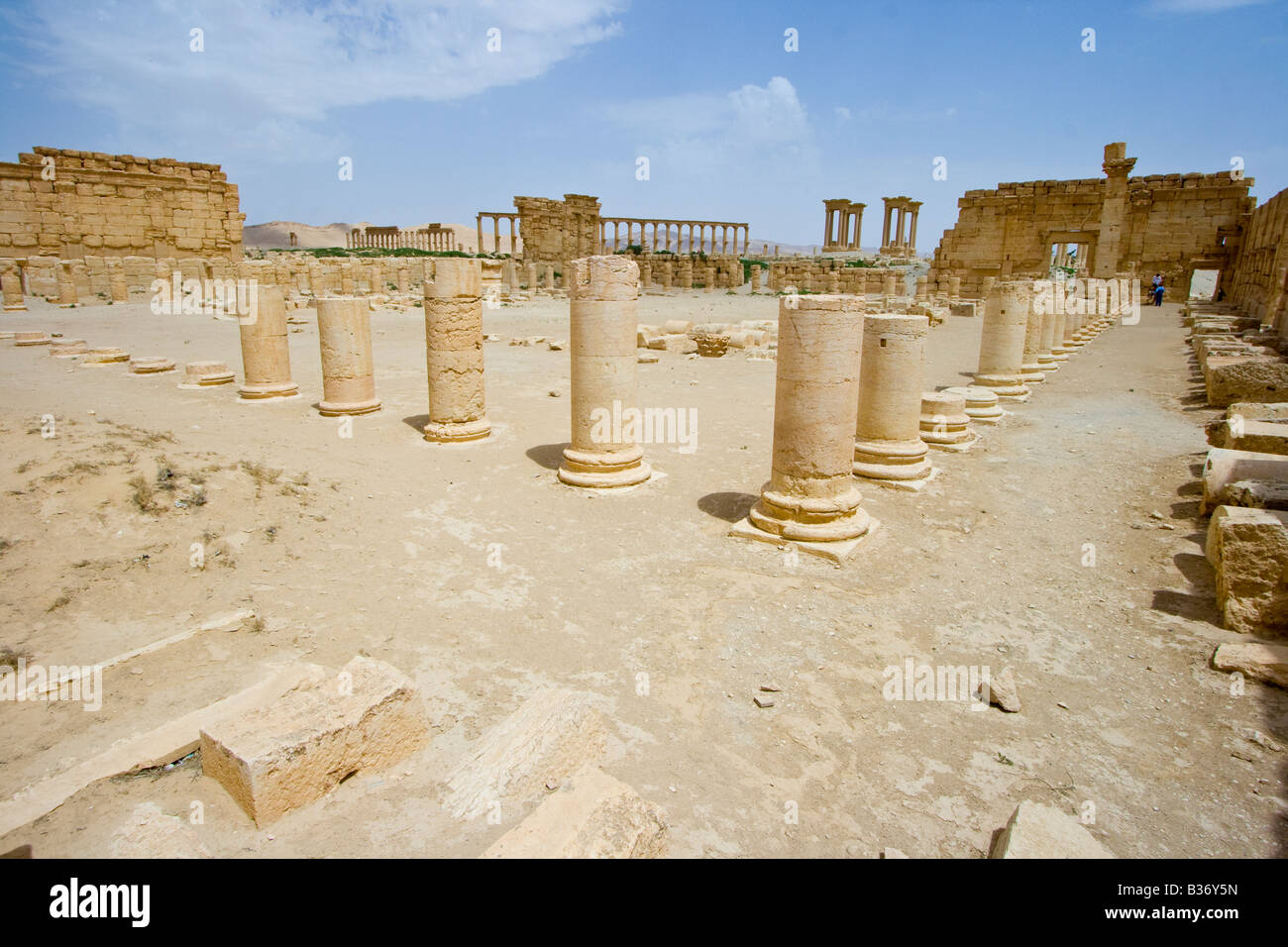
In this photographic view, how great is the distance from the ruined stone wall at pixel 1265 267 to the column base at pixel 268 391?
21623 millimetres

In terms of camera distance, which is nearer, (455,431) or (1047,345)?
(455,431)

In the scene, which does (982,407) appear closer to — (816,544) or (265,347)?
(816,544)

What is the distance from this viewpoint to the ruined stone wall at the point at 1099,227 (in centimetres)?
3173

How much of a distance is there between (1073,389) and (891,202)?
40.5m

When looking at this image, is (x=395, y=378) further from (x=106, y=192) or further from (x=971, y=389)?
(x=106, y=192)

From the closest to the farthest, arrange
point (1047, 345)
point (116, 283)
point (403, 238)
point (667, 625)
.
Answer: point (667, 625)
point (1047, 345)
point (116, 283)
point (403, 238)

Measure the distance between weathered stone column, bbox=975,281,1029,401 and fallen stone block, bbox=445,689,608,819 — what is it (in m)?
12.6

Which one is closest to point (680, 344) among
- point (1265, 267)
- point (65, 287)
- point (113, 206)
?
point (1265, 267)

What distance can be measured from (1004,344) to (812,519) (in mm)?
9701

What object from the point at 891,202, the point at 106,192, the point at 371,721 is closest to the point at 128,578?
the point at 371,721

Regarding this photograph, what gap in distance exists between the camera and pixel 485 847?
10.2ft

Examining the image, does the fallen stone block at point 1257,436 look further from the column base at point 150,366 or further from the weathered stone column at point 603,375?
the column base at point 150,366

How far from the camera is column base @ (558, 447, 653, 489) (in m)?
8.41

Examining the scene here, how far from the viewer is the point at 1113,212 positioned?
33156 millimetres
